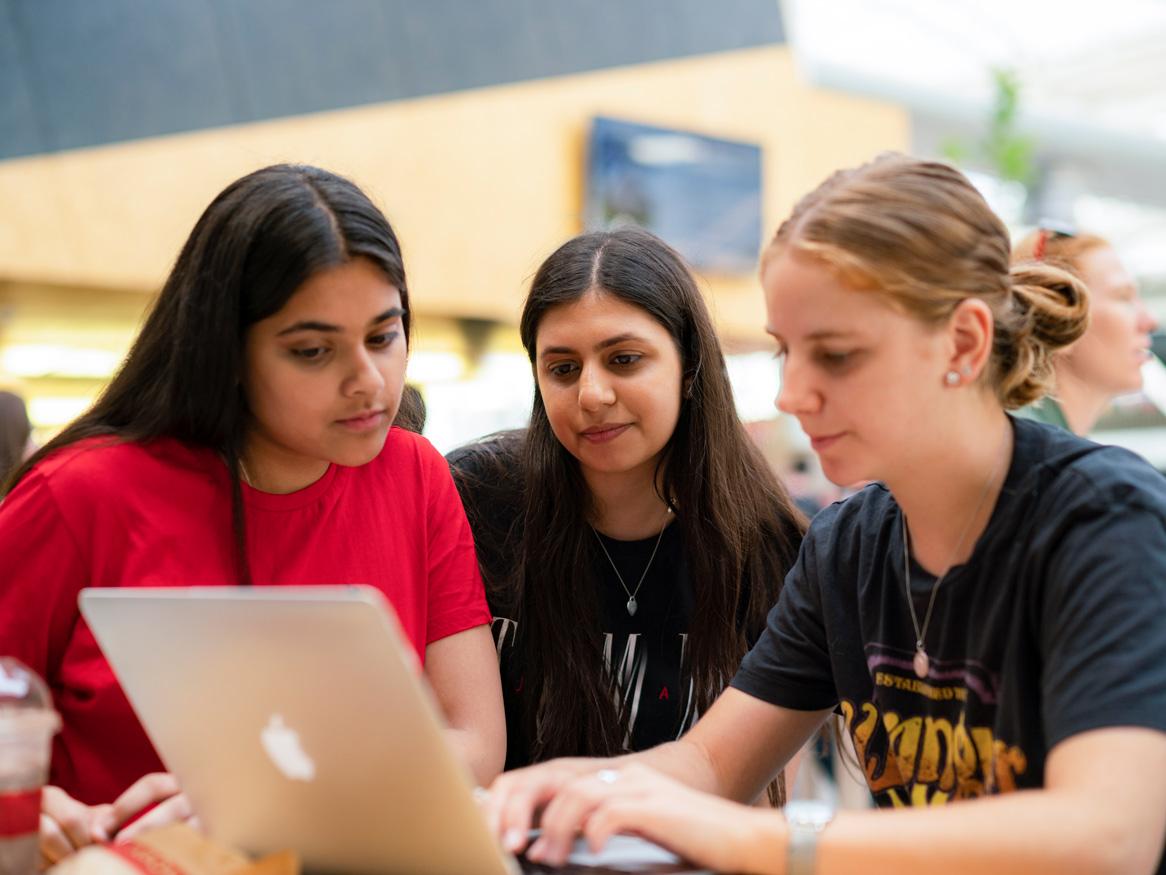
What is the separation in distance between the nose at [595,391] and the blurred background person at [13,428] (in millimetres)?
1566

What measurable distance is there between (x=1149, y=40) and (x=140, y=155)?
21.2 feet

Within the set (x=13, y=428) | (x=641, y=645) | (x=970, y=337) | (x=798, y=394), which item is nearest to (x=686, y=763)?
(x=798, y=394)

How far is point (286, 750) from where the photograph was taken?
93 centimetres

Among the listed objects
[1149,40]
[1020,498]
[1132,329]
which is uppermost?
[1149,40]

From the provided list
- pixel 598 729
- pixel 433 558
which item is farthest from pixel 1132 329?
pixel 433 558

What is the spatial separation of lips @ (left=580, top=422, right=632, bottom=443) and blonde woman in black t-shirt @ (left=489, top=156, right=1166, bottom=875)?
1.92 feet

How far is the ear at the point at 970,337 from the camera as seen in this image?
1.10 meters

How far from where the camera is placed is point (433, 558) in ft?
5.24

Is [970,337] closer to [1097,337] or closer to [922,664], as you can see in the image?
[922,664]

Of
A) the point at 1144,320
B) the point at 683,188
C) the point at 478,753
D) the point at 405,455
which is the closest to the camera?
the point at 478,753

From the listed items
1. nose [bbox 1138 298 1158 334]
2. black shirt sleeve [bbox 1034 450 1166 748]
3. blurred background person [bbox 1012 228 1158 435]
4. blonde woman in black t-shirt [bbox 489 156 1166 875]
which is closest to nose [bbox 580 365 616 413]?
blonde woman in black t-shirt [bbox 489 156 1166 875]

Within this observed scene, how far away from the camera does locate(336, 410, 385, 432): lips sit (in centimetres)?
142

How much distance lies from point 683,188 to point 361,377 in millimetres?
6394

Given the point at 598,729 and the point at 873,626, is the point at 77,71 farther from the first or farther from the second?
the point at 873,626
